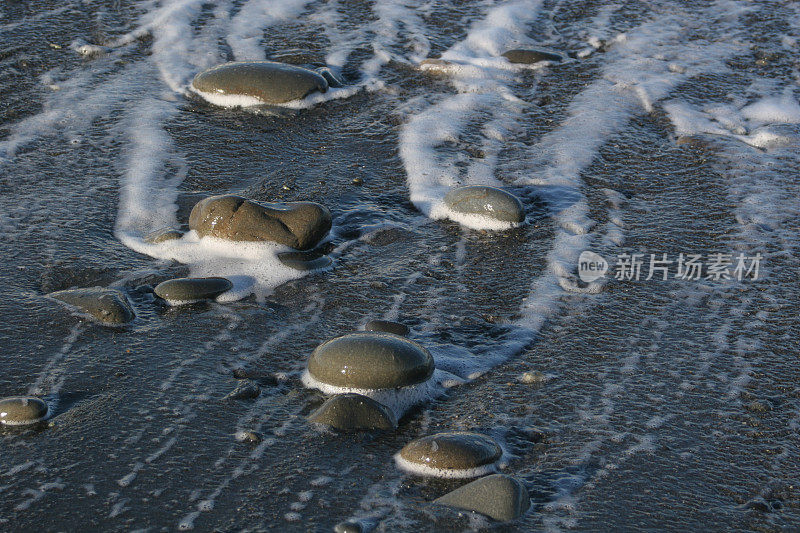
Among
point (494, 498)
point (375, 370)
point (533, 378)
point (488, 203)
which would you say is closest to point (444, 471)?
point (494, 498)

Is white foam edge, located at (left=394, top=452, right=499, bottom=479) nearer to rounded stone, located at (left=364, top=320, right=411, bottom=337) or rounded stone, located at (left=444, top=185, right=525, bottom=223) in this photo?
rounded stone, located at (left=364, top=320, right=411, bottom=337)

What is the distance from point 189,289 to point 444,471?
1519mm

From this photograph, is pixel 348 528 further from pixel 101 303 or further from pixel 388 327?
pixel 101 303

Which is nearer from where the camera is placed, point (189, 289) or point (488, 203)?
point (189, 289)

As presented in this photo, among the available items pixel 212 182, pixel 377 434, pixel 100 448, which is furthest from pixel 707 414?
pixel 212 182

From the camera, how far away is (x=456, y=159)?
5.11m

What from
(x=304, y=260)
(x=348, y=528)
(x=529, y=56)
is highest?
(x=529, y=56)

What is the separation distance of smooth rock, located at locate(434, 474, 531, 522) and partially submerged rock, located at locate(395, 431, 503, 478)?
10 cm

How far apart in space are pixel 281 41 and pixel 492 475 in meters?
4.80

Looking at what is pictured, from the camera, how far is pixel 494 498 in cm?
261

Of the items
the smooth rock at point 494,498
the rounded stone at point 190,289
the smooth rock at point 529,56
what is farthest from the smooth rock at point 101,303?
the smooth rock at point 529,56

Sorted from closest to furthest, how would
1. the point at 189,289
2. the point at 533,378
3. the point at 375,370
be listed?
the point at 375,370 < the point at 533,378 < the point at 189,289

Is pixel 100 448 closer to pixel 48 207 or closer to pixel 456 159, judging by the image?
pixel 48 207

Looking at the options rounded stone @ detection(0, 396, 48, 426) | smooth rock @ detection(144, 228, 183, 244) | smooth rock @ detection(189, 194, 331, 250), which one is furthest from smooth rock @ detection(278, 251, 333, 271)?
rounded stone @ detection(0, 396, 48, 426)
